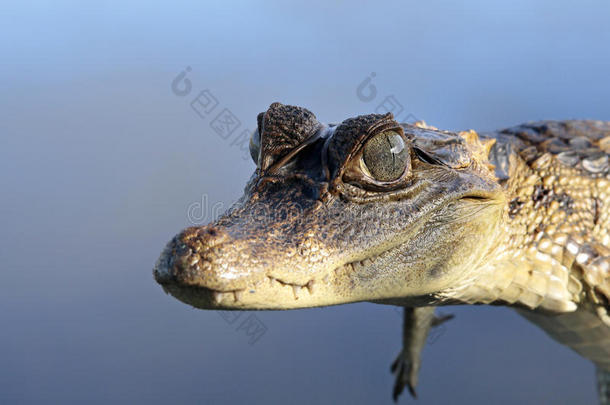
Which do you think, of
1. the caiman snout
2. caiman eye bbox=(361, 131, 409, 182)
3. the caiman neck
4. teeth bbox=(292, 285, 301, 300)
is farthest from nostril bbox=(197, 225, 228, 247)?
the caiman neck

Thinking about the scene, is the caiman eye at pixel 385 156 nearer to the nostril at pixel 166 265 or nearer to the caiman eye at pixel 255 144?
the caiman eye at pixel 255 144

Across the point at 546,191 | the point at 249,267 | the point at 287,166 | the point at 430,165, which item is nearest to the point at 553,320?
the point at 546,191

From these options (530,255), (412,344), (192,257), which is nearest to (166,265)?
(192,257)

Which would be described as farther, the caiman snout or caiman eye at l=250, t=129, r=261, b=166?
caiman eye at l=250, t=129, r=261, b=166

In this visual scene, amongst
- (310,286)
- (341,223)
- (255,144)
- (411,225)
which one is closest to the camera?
(310,286)

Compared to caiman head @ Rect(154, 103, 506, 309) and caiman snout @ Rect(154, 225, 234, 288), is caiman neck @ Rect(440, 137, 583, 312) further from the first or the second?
caiman snout @ Rect(154, 225, 234, 288)

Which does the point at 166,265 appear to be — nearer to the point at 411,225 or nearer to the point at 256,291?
the point at 256,291

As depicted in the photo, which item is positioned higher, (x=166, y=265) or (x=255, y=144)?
(x=255, y=144)

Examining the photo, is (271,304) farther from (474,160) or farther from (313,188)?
(474,160)
